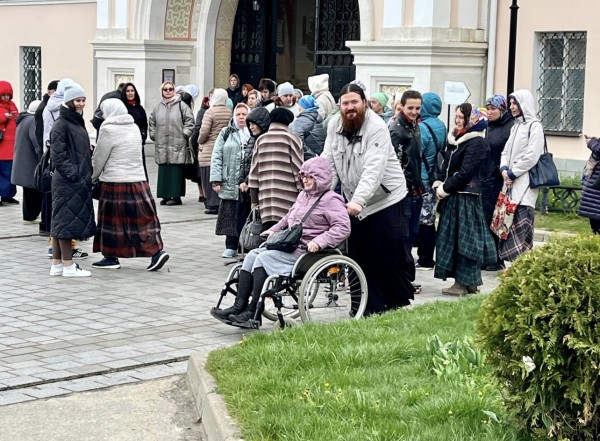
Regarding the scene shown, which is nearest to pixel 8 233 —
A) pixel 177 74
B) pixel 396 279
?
pixel 396 279

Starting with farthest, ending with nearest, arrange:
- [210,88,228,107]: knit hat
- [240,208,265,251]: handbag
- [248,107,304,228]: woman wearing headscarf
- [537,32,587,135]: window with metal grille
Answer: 1. [537,32,587,135]: window with metal grille
2. [210,88,228,107]: knit hat
3. [248,107,304,228]: woman wearing headscarf
4. [240,208,265,251]: handbag

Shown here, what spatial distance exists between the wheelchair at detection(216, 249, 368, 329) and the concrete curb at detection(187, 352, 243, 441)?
0.95 meters

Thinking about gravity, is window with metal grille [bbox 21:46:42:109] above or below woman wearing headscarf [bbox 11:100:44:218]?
above

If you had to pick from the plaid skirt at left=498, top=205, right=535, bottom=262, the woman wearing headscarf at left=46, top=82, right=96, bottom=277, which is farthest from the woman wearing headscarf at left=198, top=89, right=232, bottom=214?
the plaid skirt at left=498, top=205, right=535, bottom=262

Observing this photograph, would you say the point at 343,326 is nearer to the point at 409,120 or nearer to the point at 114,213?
the point at 409,120

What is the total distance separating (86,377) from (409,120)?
4.02 metres

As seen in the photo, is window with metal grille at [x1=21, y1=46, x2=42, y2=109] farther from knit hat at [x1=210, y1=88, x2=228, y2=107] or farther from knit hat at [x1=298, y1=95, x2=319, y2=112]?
knit hat at [x1=298, y1=95, x2=319, y2=112]

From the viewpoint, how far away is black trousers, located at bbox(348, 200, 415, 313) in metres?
8.80

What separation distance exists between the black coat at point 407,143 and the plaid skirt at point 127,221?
247 centimetres

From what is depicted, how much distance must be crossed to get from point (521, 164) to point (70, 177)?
402cm

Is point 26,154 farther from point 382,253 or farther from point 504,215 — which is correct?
point 382,253

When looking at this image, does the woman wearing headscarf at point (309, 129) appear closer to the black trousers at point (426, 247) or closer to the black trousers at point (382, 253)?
the black trousers at point (426, 247)

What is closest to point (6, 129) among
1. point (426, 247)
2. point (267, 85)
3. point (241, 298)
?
point (267, 85)

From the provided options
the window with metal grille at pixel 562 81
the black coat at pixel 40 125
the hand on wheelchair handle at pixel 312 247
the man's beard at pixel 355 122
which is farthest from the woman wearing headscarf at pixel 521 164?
the window with metal grille at pixel 562 81
